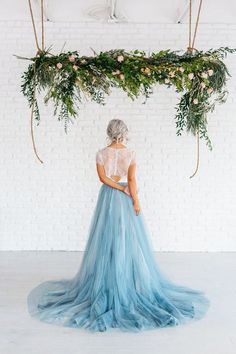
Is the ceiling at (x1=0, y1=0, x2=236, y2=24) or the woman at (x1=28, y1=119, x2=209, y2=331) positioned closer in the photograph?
the woman at (x1=28, y1=119, x2=209, y2=331)

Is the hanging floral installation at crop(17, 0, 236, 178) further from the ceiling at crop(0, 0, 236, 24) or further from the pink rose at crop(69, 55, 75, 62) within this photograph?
the ceiling at crop(0, 0, 236, 24)

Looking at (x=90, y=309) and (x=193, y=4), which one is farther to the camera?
(x=193, y=4)

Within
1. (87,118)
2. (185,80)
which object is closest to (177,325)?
(185,80)

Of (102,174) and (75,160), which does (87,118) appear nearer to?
(75,160)

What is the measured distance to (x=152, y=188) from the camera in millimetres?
5473

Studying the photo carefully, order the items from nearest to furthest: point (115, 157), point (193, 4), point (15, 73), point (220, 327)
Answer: point (220, 327), point (115, 157), point (193, 4), point (15, 73)

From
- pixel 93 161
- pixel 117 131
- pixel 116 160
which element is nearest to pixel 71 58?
pixel 117 131

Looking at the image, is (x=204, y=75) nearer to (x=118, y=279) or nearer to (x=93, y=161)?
(x=118, y=279)

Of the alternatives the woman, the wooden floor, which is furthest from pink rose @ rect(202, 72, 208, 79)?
the wooden floor

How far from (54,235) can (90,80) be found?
2.33 metres

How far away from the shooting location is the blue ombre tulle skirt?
11.1ft

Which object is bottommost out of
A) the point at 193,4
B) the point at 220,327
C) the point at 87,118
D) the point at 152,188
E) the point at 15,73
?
the point at 220,327

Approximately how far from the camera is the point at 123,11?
16.5 ft

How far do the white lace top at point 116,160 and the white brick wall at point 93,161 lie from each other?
1.71 meters
